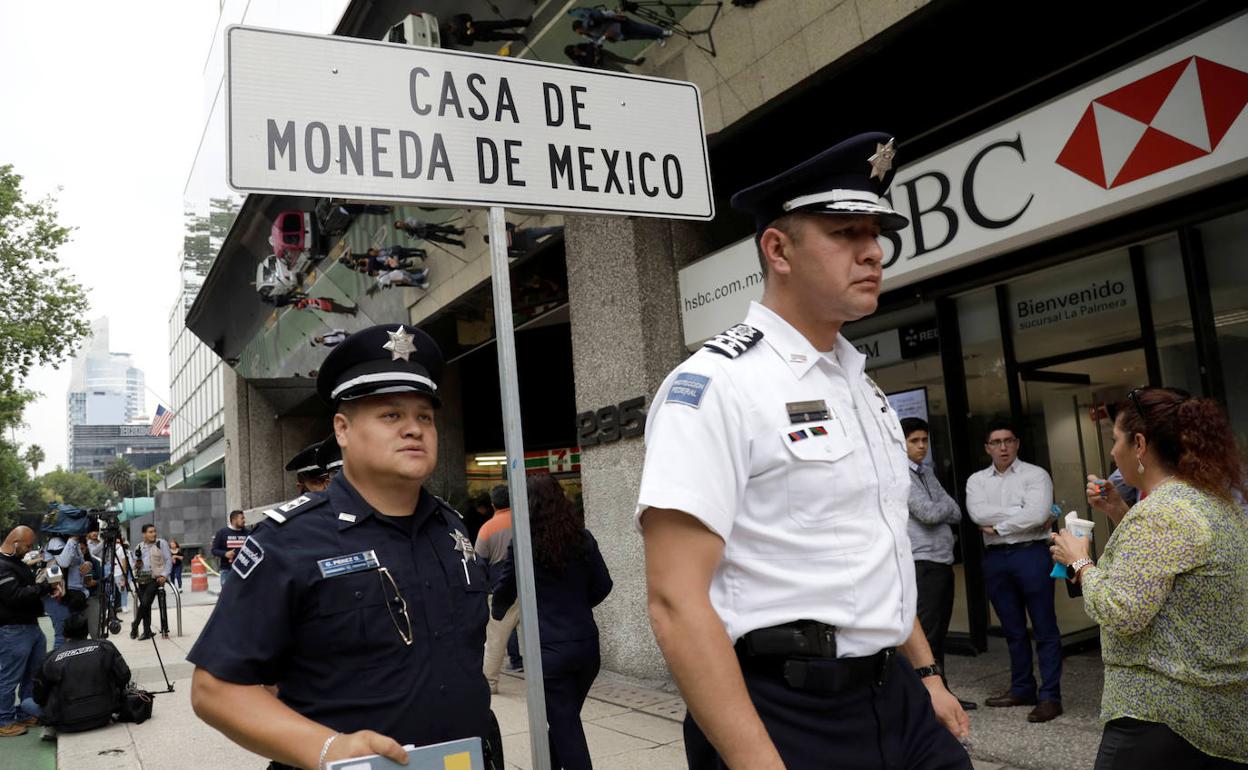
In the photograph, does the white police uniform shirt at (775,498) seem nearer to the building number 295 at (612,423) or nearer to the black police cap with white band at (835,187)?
the black police cap with white band at (835,187)

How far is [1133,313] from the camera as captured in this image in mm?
6934

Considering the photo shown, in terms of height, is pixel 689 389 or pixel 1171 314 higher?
pixel 1171 314

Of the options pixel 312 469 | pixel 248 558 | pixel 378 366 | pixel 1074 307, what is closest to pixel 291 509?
pixel 248 558

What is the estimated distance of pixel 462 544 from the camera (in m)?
2.59

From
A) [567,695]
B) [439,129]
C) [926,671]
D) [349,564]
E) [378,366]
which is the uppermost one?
[439,129]

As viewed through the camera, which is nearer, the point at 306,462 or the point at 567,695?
the point at 567,695

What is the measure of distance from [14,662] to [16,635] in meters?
0.25

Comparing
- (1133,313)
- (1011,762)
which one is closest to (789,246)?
(1011,762)

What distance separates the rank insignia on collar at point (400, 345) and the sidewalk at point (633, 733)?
4.03 metres

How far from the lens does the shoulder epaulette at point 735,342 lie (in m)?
1.96

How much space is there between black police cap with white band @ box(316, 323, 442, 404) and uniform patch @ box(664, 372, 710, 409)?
0.86 m

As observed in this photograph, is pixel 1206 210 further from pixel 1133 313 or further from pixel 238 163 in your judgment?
pixel 238 163

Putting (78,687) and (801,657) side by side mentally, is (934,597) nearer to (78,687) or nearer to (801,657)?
(801,657)

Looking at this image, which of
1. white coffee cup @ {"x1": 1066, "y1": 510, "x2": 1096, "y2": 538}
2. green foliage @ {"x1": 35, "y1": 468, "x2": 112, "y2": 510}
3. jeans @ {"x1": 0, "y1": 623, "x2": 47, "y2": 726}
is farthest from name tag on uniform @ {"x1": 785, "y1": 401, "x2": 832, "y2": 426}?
green foliage @ {"x1": 35, "y1": 468, "x2": 112, "y2": 510}
